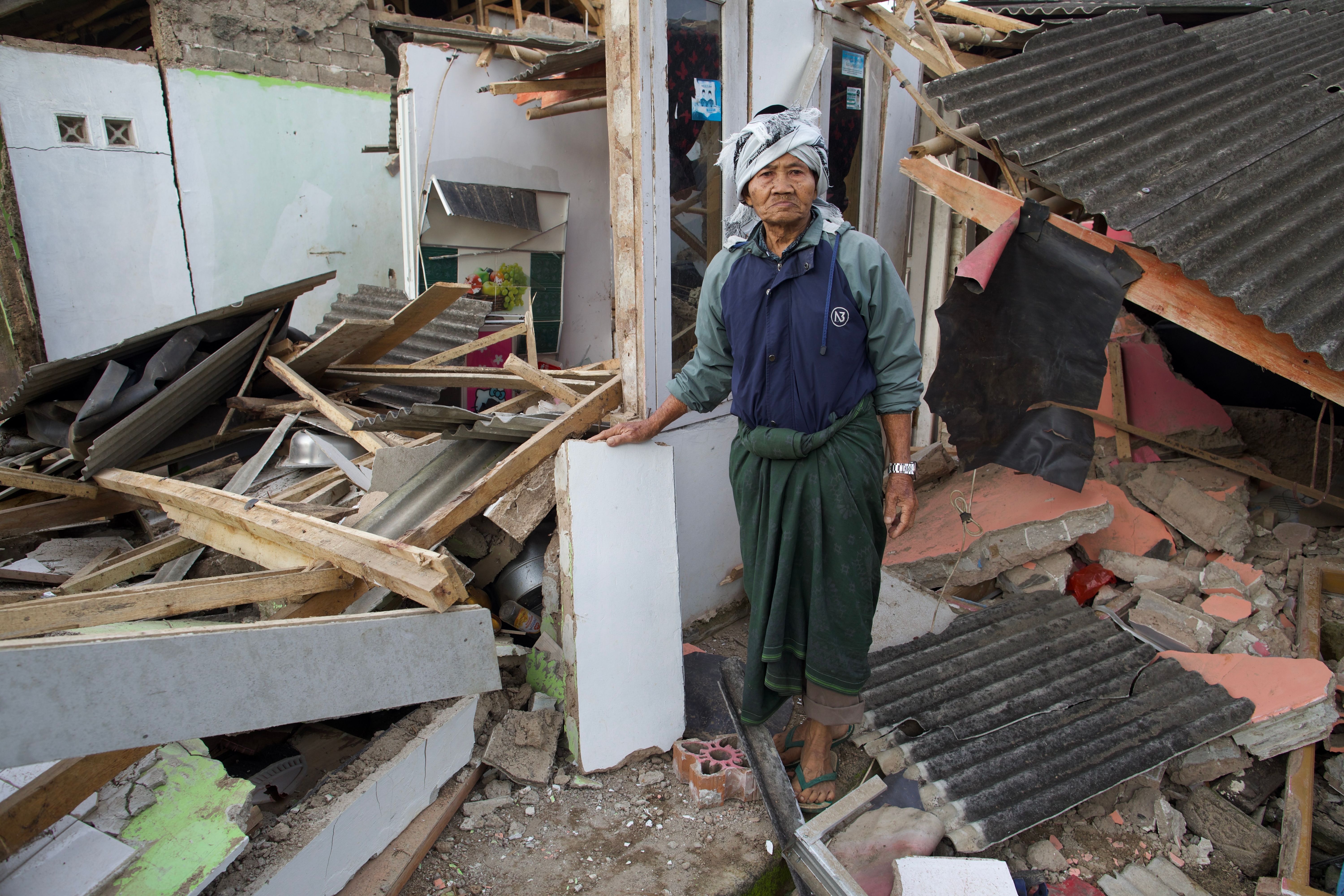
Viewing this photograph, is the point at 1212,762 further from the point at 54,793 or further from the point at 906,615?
the point at 54,793

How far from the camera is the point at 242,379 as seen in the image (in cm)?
462

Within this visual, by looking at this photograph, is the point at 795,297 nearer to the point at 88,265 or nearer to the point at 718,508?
the point at 718,508

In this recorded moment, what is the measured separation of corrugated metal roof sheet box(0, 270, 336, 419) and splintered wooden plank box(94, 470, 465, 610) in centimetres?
81

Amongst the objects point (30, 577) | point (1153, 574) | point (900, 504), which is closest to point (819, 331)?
point (900, 504)

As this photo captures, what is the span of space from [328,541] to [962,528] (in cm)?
305

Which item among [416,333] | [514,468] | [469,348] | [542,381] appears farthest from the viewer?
[416,333]

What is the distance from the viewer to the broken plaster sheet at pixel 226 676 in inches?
62.9

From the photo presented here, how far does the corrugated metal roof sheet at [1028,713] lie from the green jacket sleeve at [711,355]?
4.26 ft

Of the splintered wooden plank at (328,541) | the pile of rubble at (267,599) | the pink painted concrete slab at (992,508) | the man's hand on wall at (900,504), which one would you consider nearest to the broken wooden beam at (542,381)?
the pile of rubble at (267,599)

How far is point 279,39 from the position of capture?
770 centimetres

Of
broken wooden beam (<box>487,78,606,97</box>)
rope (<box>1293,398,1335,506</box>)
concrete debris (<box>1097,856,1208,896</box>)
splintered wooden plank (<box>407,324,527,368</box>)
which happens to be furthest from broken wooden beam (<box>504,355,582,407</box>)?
rope (<box>1293,398,1335,506</box>)

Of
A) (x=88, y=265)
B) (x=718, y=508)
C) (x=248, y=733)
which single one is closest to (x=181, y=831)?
(x=248, y=733)

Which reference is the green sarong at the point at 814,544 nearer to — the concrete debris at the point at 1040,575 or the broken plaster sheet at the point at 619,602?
the broken plaster sheet at the point at 619,602

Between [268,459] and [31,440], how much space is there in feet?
4.91
